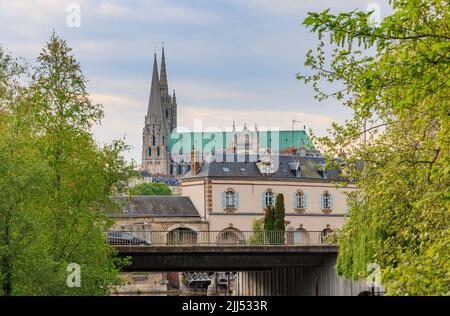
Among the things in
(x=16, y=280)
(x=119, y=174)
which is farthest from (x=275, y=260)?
(x=16, y=280)

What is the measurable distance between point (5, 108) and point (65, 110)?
8.03ft

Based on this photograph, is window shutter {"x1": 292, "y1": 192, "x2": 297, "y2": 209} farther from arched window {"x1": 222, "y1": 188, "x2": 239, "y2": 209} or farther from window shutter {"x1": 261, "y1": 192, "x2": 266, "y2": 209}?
arched window {"x1": 222, "y1": 188, "x2": 239, "y2": 209}

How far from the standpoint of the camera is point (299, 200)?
92.5 meters

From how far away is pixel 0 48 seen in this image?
38719 millimetres

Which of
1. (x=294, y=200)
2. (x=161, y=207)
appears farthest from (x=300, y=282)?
(x=161, y=207)

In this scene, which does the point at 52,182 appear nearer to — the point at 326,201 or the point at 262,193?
the point at 262,193

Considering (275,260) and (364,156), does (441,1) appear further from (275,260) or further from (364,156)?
(275,260)

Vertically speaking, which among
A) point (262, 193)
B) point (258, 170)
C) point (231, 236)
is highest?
point (258, 170)

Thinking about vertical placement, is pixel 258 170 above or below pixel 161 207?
above

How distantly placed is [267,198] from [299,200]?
3.18 metres

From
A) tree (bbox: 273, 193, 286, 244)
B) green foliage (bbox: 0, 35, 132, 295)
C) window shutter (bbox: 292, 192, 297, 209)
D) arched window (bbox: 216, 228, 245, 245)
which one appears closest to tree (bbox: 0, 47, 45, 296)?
green foliage (bbox: 0, 35, 132, 295)

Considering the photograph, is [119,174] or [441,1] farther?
[119,174]

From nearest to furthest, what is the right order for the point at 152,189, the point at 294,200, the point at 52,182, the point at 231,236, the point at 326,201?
the point at 52,182
the point at 231,236
the point at 294,200
the point at 326,201
the point at 152,189

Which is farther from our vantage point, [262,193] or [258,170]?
[258,170]
